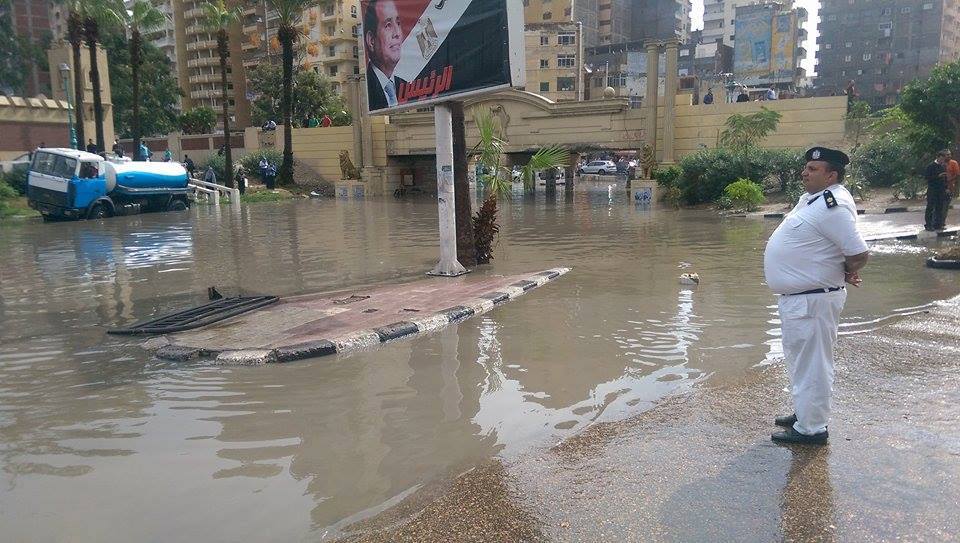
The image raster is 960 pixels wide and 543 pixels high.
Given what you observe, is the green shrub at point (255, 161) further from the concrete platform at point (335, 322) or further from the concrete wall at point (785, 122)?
the concrete platform at point (335, 322)

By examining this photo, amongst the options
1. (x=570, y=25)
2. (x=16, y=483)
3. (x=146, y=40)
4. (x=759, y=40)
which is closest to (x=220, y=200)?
(x=16, y=483)

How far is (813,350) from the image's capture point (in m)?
3.92

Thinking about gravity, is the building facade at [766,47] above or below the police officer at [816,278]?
above

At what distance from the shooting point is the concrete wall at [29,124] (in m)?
31.0

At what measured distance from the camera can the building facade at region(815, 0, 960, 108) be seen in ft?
253

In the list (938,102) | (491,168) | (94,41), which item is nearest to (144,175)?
(94,41)

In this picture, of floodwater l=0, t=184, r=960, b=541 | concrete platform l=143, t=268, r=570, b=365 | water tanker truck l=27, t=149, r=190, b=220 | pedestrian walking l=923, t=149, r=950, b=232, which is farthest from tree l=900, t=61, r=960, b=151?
water tanker truck l=27, t=149, r=190, b=220

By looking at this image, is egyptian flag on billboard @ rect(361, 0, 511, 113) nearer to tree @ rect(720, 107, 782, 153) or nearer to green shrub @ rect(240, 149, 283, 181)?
tree @ rect(720, 107, 782, 153)

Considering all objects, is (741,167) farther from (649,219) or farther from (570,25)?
(570,25)

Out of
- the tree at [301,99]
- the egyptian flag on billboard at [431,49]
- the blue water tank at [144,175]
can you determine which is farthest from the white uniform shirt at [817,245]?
the tree at [301,99]

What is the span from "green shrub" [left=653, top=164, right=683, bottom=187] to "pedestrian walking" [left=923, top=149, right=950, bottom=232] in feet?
46.6

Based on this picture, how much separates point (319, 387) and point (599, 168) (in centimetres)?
6130

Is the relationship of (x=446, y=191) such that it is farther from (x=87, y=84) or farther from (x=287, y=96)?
(x=87, y=84)

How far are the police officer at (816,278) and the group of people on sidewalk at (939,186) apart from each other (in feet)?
33.9
